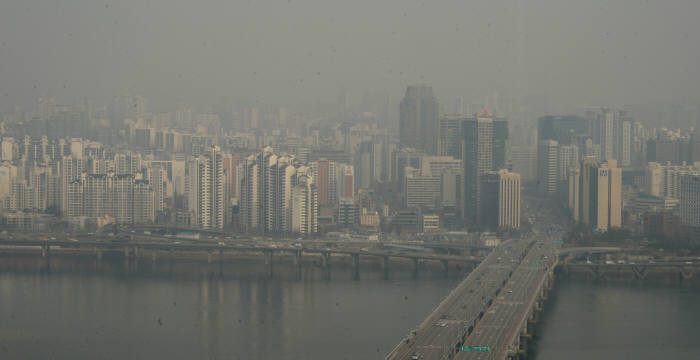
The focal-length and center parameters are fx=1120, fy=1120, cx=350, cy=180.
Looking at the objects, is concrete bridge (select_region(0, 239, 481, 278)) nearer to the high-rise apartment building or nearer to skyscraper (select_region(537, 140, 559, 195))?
the high-rise apartment building

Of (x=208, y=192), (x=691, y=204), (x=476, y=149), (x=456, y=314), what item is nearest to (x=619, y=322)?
(x=456, y=314)

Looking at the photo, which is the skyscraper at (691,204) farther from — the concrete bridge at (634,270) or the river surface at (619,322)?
the river surface at (619,322)

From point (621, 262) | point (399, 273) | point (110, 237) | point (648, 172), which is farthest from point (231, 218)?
point (648, 172)

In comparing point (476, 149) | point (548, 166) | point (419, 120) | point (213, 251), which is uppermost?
point (419, 120)

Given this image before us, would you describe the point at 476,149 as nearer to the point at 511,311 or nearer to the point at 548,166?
the point at 548,166

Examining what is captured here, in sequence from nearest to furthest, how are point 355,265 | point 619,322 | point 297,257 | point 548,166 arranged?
point 619,322
point 355,265
point 297,257
point 548,166

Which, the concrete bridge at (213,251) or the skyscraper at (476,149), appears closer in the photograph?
the concrete bridge at (213,251)

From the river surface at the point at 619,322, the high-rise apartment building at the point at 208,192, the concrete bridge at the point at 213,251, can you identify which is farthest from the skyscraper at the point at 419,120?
the river surface at the point at 619,322
